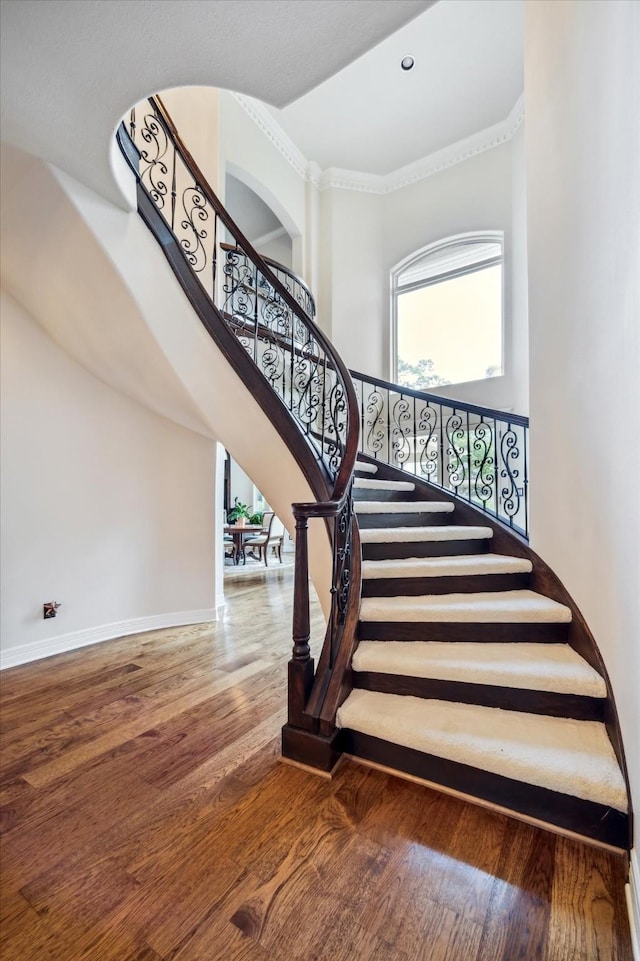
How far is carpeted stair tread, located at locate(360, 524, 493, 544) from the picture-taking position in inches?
105

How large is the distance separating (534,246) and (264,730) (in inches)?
126

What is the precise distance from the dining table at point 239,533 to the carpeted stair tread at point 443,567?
13.8ft

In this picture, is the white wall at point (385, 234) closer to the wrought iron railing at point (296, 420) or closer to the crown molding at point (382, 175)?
the crown molding at point (382, 175)

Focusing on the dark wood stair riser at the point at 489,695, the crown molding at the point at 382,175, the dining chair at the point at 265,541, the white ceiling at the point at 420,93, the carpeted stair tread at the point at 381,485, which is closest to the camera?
the dark wood stair riser at the point at 489,695

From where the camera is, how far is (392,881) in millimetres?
1210

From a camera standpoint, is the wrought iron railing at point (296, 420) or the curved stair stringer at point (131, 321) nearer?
the wrought iron railing at point (296, 420)

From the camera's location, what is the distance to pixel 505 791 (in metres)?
1.48

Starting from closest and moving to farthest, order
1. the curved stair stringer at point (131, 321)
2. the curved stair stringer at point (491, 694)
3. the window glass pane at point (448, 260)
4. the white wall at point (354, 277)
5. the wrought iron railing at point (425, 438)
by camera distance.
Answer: the curved stair stringer at point (491, 694) < the curved stair stringer at point (131, 321) < the wrought iron railing at point (425, 438) < the window glass pane at point (448, 260) < the white wall at point (354, 277)

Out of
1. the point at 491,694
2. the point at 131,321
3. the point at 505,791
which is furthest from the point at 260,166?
the point at 505,791

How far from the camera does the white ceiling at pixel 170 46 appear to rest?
1097mm

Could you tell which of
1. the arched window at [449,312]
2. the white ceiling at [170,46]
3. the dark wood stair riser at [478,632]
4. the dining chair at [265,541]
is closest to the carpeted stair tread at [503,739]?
the dark wood stair riser at [478,632]

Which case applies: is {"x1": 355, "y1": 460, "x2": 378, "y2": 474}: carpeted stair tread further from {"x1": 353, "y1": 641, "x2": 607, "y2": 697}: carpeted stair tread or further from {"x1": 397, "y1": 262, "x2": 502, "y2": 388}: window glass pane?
{"x1": 397, "y1": 262, "x2": 502, "y2": 388}: window glass pane

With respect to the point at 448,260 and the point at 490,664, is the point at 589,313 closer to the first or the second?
the point at 490,664

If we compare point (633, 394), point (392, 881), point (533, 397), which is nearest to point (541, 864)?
point (392, 881)
